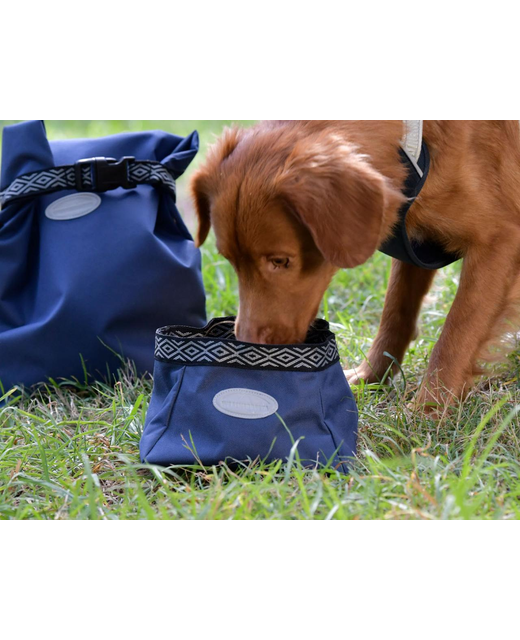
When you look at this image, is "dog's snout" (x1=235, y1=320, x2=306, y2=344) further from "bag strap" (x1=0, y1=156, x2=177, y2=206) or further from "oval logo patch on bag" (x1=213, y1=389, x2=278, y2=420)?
"bag strap" (x1=0, y1=156, x2=177, y2=206)

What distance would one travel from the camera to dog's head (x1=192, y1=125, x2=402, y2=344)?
250cm

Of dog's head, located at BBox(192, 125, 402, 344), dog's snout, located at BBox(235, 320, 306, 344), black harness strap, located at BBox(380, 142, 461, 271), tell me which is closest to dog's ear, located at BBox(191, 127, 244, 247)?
dog's head, located at BBox(192, 125, 402, 344)

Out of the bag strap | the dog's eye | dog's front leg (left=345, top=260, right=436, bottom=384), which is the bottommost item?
dog's front leg (left=345, top=260, right=436, bottom=384)

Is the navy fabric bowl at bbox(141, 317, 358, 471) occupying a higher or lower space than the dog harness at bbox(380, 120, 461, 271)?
lower

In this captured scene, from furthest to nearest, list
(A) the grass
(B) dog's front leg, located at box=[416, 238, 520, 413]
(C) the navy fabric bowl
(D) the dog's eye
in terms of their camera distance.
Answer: (B) dog's front leg, located at box=[416, 238, 520, 413] < (D) the dog's eye < (C) the navy fabric bowl < (A) the grass

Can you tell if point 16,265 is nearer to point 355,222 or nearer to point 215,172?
point 215,172

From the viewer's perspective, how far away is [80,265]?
11.0ft

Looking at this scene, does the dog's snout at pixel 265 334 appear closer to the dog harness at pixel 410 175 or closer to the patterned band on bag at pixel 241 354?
the patterned band on bag at pixel 241 354

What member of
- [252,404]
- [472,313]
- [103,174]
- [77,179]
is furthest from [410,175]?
[77,179]

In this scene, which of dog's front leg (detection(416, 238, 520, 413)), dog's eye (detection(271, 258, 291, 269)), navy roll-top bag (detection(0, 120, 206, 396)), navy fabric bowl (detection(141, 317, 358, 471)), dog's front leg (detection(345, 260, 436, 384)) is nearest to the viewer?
navy fabric bowl (detection(141, 317, 358, 471))

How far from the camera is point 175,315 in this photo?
3.56m

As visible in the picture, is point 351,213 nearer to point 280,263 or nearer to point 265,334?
point 280,263

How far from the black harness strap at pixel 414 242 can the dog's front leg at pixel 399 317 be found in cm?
46

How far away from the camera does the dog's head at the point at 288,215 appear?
2498 mm
